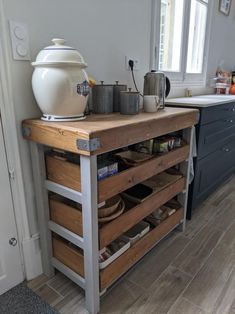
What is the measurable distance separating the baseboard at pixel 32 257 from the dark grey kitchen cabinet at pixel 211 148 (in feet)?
3.66

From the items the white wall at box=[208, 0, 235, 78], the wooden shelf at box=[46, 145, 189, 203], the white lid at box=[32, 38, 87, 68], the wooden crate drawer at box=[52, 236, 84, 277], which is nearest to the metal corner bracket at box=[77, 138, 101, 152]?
the wooden shelf at box=[46, 145, 189, 203]

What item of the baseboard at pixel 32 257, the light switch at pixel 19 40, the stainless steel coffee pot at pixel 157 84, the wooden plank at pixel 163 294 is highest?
the light switch at pixel 19 40

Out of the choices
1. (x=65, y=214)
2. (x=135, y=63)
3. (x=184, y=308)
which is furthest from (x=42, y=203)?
(x=135, y=63)

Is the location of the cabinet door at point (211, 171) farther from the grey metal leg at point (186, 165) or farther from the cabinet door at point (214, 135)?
the grey metal leg at point (186, 165)

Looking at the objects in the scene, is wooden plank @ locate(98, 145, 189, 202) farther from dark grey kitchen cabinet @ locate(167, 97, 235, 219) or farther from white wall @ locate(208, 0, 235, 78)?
white wall @ locate(208, 0, 235, 78)

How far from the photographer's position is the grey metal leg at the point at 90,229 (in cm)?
88

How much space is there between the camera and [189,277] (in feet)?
4.33

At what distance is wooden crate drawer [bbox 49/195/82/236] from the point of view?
3.45 feet

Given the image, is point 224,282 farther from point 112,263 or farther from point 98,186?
point 98,186

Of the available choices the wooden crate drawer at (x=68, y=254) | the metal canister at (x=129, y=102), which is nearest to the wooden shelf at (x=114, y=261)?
the wooden crate drawer at (x=68, y=254)

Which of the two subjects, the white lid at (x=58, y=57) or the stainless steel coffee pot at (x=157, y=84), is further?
the stainless steel coffee pot at (x=157, y=84)

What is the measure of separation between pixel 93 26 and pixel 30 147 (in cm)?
74

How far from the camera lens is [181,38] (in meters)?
2.19

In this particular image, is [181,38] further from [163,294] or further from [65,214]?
[163,294]
